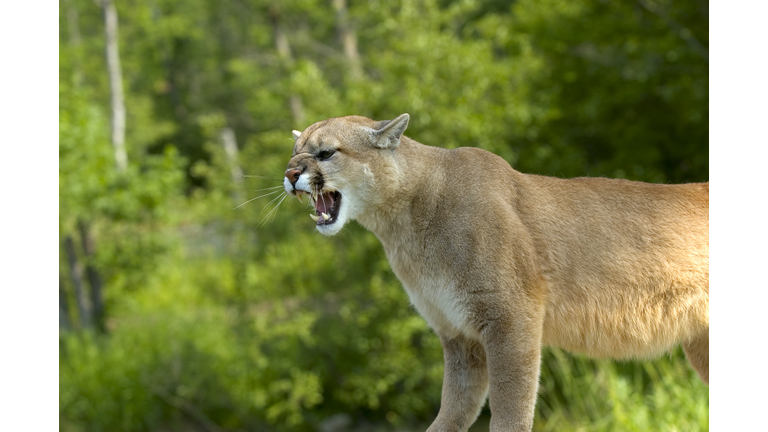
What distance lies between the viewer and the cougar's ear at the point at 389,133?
3.38 meters

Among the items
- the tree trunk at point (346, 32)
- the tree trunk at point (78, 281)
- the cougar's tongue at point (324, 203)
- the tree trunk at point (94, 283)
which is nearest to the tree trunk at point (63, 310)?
the tree trunk at point (78, 281)

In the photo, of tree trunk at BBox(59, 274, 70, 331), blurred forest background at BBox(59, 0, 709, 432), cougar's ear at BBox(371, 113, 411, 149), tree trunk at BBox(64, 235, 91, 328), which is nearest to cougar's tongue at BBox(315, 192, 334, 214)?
cougar's ear at BBox(371, 113, 411, 149)

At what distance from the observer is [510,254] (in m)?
3.21

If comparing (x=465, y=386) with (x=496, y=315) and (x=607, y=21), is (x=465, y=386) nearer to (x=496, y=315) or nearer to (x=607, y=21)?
(x=496, y=315)

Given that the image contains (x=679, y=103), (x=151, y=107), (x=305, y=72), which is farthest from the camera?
(x=151, y=107)

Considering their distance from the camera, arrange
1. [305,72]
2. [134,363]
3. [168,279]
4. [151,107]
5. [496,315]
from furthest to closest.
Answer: [151,107], [168,279], [134,363], [305,72], [496,315]

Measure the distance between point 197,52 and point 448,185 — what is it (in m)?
32.2

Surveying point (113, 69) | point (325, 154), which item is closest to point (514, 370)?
point (325, 154)

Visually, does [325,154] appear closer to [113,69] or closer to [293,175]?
[293,175]

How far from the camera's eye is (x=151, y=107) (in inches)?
1304

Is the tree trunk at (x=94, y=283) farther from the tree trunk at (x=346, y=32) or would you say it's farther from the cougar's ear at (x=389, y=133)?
the cougar's ear at (x=389, y=133)

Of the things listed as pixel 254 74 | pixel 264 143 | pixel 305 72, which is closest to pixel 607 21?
pixel 305 72

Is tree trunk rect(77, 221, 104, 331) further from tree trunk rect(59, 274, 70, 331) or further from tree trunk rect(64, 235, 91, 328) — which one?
tree trunk rect(59, 274, 70, 331)

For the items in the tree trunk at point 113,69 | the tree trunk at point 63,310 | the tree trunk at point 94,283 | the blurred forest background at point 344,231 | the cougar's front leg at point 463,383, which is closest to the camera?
the cougar's front leg at point 463,383
